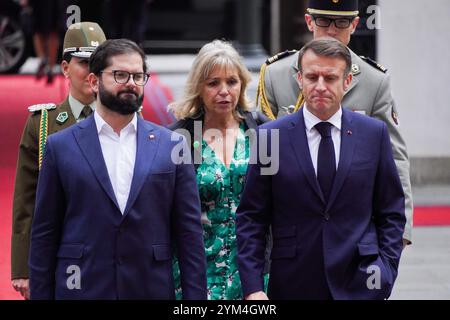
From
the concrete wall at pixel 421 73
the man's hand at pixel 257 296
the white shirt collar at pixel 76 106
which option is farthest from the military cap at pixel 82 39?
the concrete wall at pixel 421 73

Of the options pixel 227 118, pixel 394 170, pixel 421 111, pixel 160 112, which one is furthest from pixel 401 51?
pixel 394 170

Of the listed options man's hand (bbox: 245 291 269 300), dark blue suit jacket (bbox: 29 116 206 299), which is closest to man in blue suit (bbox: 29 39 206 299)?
dark blue suit jacket (bbox: 29 116 206 299)

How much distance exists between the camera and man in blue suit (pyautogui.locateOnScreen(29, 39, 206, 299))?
450 cm

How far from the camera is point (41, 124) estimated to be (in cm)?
546

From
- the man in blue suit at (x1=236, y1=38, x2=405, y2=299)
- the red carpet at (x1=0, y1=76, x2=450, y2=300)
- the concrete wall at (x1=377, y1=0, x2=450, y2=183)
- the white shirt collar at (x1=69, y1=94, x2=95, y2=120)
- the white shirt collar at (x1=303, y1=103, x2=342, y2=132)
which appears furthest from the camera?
the concrete wall at (x1=377, y1=0, x2=450, y2=183)

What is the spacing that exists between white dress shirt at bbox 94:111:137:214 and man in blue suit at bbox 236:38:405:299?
0.50 m

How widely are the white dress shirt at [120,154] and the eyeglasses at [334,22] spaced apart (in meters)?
1.34

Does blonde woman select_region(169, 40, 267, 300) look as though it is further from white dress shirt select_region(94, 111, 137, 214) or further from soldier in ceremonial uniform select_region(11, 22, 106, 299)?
white dress shirt select_region(94, 111, 137, 214)

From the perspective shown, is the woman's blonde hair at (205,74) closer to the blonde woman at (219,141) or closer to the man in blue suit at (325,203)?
the blonde woman at (219,141)

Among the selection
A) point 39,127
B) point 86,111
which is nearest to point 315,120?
point 86,111

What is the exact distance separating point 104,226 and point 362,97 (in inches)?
67.8

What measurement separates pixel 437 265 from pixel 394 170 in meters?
4.70

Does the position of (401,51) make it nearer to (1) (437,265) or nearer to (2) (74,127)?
(1) (437,265)

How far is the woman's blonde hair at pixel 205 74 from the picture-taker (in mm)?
5555
